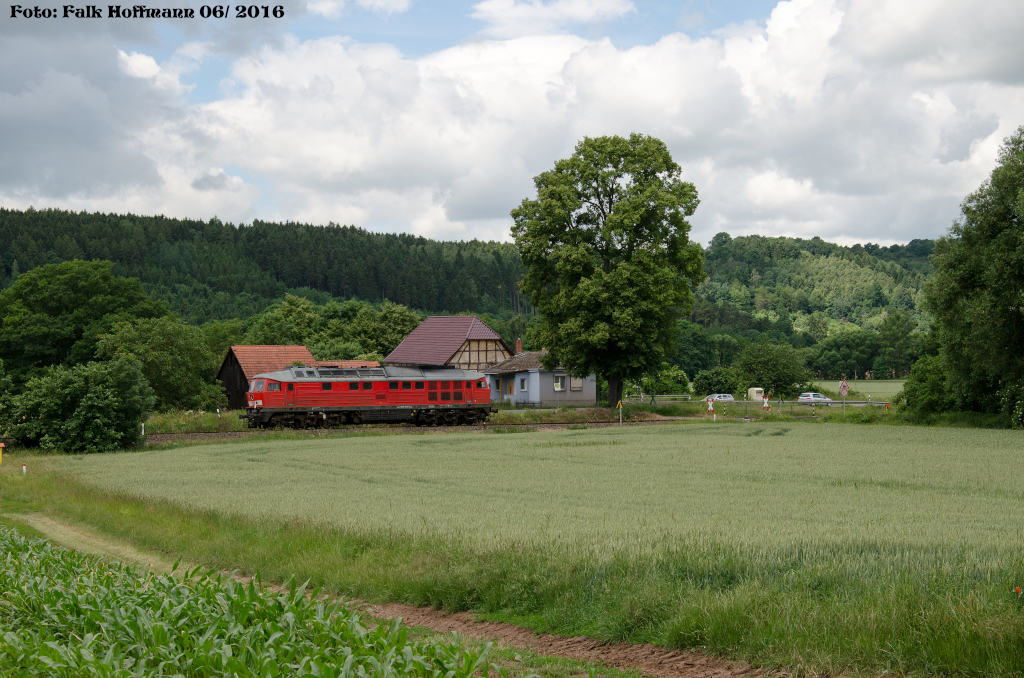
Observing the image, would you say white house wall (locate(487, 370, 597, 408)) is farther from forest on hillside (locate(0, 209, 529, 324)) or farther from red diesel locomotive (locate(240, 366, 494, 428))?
forest on hillside (locate(0, 209, 529, 324))

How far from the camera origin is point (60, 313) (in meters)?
68.8

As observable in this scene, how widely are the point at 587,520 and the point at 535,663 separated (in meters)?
6.55

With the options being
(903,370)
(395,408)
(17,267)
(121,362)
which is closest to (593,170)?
(395,408)

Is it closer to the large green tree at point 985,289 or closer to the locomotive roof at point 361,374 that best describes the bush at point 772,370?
the large green tree at point 985,289

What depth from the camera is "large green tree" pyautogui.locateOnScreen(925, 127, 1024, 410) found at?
3459 cm

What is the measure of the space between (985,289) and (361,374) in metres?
29.9

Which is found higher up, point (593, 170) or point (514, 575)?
point (593, 170)

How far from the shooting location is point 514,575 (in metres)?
10.4

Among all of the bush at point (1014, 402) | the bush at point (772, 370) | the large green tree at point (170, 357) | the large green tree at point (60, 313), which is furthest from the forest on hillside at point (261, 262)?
the bush at point (1014, 402)

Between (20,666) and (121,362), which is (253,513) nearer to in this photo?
(20,666)

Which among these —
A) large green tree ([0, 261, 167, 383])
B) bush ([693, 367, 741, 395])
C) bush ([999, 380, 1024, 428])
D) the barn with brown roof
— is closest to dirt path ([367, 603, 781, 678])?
bush ([999, 380, 1024, 428])

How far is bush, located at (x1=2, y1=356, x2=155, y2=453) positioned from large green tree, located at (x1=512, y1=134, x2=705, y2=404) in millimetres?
23045

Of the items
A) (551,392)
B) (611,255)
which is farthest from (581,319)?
(551,392)

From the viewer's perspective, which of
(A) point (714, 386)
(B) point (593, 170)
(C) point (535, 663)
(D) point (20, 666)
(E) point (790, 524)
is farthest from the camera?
(A) point (714, 386)
